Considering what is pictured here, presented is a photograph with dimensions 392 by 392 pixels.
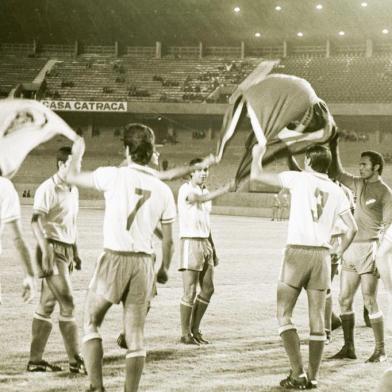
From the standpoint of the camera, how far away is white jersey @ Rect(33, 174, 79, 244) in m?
6.05

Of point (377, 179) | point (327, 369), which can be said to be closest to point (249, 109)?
point (377, 179)

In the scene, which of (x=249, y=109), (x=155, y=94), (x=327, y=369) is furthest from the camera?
(x=155, y=94)

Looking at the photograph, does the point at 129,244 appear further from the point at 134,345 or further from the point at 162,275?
the point at 134,345

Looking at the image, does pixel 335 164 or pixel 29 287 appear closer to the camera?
pixel 29 287

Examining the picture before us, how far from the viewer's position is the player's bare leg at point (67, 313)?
5992 mm

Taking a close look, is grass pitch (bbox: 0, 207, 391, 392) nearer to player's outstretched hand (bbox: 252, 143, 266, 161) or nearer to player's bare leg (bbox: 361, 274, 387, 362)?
player's bare leg (bbox: 361, 274, 387, 362)

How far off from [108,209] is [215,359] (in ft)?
8.47

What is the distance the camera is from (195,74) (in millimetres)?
51625

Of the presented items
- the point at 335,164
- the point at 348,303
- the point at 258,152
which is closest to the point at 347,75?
the point at 348,303

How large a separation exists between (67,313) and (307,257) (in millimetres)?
2163

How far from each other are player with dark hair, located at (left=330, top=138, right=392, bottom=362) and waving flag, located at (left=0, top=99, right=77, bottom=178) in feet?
10.1

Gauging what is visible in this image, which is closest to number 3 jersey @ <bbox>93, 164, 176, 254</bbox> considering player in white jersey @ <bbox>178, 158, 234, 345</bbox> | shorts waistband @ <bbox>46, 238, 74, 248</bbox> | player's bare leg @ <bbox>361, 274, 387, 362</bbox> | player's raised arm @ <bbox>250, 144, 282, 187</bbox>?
player's raised arm @ <bbox>250, 144, 282, 187</bbox>

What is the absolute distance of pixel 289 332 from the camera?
5746mm

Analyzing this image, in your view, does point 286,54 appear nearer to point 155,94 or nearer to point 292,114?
point 155,94
